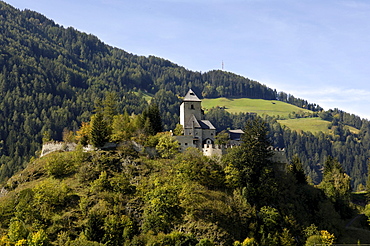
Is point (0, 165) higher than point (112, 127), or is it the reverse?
point (112, 127)

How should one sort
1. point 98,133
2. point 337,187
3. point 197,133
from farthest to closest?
point 337,187 → point 197,133 → point 98,133

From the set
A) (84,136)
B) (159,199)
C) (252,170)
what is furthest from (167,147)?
(84,136)

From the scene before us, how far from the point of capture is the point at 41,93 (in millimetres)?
183125

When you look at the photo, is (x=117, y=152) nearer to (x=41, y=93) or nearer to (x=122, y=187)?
(x=122, y=187)

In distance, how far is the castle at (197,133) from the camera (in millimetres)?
79338

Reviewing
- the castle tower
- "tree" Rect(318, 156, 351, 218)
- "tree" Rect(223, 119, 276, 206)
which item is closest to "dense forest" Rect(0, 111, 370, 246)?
"tree" Rect(223, 119, 276, 206)

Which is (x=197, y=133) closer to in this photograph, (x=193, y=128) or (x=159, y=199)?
(x=193, y=128)

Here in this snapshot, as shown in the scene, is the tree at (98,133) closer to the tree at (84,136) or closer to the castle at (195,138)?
the castle at (195,138)

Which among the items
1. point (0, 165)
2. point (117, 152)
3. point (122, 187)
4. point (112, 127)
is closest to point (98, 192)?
point (122, 187)

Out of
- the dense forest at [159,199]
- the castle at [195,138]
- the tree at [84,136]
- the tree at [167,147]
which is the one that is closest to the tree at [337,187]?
the dense forest at [159,199]

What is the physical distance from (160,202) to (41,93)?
133219mm

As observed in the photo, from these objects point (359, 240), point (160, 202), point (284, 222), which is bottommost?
point (359, 240)

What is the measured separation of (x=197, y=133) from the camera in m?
83.8

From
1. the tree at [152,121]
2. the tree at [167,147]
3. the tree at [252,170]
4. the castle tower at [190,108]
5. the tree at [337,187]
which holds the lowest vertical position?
the tree at [337,187]
